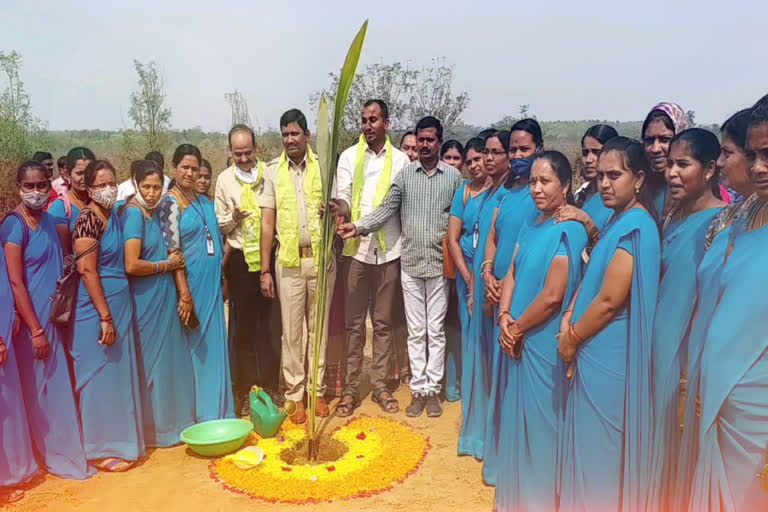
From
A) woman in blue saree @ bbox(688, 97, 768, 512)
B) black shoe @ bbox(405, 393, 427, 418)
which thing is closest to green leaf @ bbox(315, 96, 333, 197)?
black shoe @ bbox(405, 393, 427, 418)

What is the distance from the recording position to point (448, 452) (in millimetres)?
4012

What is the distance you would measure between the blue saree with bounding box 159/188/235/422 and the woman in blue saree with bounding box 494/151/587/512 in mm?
2182

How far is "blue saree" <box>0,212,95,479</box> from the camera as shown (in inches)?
139

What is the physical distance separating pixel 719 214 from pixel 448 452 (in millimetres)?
2452

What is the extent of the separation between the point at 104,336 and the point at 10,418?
0.67m

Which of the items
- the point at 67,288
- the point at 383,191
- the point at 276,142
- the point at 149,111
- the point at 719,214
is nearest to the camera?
the point at 719,214

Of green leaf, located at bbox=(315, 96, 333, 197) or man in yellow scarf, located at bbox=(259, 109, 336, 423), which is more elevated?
green leaf, located at bbox=(315, 96, 333, 197)

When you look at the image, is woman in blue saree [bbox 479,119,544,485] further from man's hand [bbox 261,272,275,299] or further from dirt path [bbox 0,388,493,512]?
man's hand [bbox 261,272,275,299]

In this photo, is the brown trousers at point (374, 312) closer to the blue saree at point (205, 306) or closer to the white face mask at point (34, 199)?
the blue saree at point (205, 306)

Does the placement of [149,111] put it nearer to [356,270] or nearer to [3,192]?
[3,192]

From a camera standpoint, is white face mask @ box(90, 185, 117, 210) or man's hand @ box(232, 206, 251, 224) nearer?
white face mask @ box(90, 185, 117, 210)

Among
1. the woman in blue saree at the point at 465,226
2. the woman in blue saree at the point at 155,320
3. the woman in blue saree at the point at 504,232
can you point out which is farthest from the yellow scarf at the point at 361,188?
the woman in blue saree at the point at 155,320

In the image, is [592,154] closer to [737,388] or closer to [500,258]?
[500,258]

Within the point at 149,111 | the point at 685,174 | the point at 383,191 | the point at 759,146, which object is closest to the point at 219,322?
the point at 383,191
